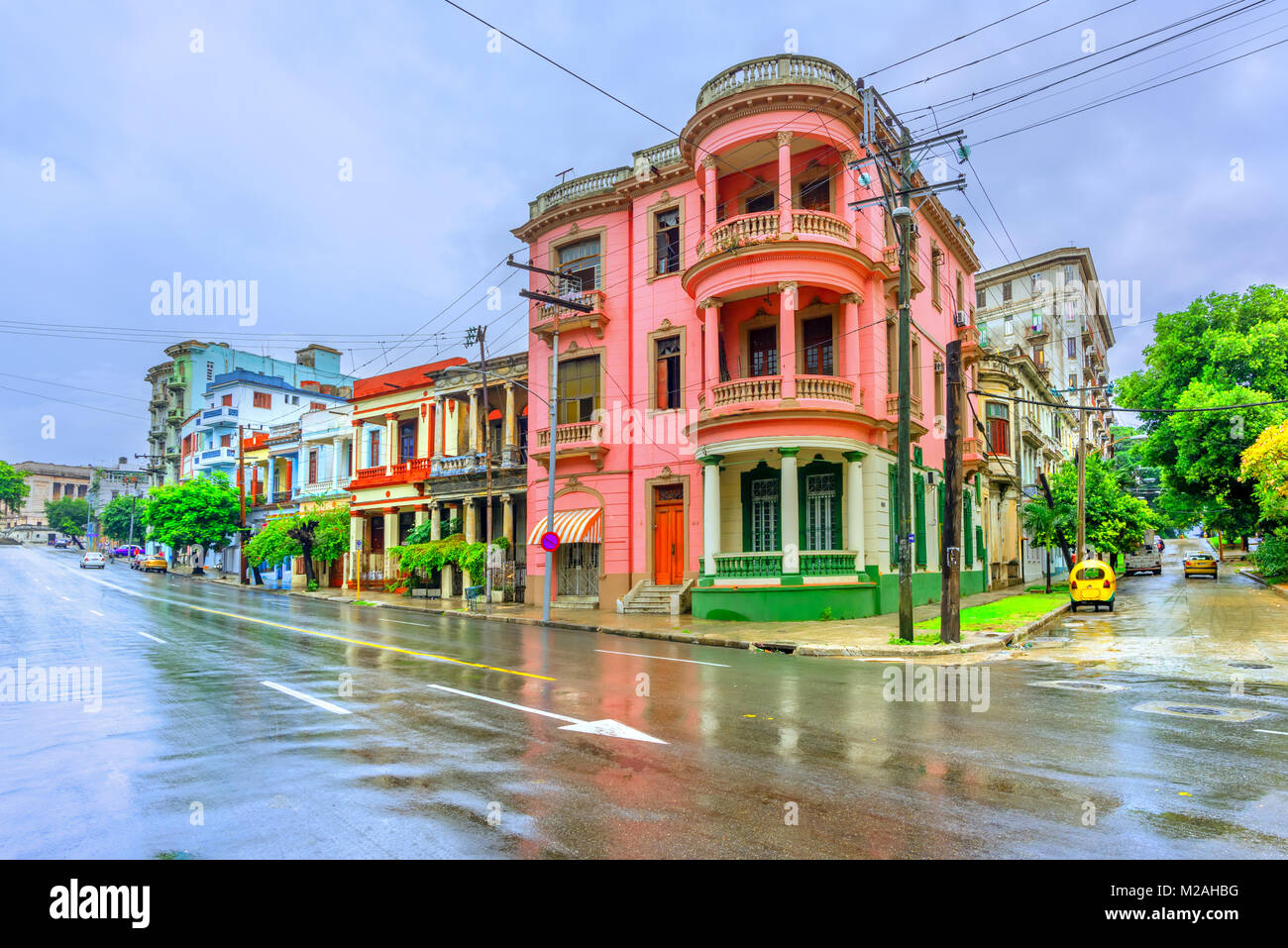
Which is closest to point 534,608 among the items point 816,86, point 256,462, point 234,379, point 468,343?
point 468,343

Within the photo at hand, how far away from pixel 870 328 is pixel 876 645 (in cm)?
1142

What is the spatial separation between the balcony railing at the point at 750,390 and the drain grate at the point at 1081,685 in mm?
11738

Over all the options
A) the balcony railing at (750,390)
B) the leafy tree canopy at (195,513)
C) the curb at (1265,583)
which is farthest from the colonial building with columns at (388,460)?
the curb at (1265,583)

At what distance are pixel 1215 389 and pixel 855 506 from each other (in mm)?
25850

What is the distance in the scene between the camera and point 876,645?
16375mm

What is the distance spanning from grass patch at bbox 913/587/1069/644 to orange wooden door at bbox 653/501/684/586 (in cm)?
811

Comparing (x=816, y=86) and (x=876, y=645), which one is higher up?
(x=816, y=86)

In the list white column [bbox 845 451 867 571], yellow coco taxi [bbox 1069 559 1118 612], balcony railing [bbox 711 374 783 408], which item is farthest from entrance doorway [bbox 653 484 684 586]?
yellow coco taxi [bbox 1069 559 1118 612]

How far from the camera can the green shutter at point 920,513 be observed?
27.9 meters

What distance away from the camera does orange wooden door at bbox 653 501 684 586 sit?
26234 millimetres

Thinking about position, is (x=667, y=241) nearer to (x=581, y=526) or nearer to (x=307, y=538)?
(x=581, y=526)

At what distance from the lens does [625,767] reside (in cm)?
659

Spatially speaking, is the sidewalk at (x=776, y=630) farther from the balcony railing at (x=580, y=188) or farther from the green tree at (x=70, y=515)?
the green tree at (x=70, y=515)
